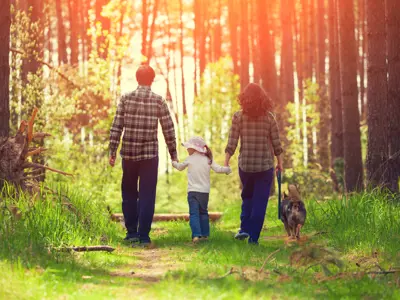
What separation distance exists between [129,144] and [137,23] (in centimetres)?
3253

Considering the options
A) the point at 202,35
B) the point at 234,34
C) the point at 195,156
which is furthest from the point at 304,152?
the point at 195,156

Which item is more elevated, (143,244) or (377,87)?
(377,87)

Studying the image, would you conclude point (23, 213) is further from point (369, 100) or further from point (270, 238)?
point (369, 100)

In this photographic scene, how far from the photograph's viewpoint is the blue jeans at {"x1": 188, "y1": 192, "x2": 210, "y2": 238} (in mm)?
10270

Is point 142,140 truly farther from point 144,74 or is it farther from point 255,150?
point 255,150

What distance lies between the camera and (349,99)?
54.0 ft

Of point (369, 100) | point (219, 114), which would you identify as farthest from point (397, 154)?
point (219, 114)

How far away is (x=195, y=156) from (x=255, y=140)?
0.93 meters

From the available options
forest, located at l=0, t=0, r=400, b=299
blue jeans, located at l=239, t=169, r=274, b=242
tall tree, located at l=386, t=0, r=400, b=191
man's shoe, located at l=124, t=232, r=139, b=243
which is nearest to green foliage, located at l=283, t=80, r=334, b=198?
forest, located at l=0, t=0, r=400, b=299

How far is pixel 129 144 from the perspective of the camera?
10.1 m

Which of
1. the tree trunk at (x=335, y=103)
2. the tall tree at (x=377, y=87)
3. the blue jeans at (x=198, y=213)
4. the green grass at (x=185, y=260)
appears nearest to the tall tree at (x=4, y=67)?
the green grass at (x=185, y=260)

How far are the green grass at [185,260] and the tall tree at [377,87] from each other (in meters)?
1.66

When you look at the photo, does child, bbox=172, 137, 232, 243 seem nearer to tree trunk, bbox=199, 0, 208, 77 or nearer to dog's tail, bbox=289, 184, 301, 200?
dog's tail, bbox=289, 184, 301, 200

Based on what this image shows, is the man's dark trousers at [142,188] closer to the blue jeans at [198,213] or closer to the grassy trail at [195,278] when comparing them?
the blue jeans at [198,213]
